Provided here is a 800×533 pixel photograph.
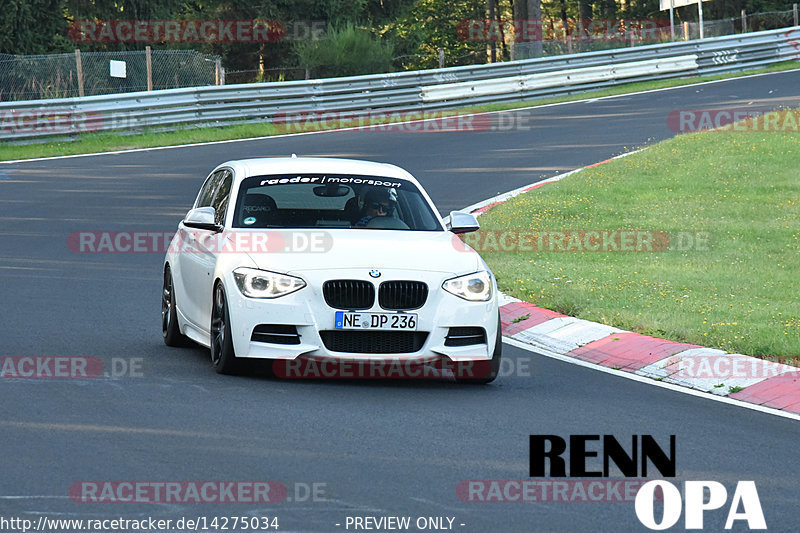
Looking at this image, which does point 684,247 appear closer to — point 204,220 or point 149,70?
point 204,220

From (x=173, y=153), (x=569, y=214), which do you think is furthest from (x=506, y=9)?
(x=569, y=214)

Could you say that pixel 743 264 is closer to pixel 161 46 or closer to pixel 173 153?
pixel 173 153

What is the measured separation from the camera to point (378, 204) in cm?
1045

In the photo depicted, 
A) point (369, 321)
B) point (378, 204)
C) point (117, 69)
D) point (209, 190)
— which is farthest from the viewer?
point (117, 69)

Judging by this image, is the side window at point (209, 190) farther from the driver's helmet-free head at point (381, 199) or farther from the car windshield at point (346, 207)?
the driver's helmet-free head at point (381, 199)

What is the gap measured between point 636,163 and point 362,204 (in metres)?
13.7

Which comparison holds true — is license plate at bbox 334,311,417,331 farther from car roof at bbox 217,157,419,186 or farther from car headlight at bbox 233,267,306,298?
car roof at bbox 217,157,419,186

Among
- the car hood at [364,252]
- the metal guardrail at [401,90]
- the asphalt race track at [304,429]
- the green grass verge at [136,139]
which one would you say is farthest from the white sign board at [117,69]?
the car hood at [364,252]

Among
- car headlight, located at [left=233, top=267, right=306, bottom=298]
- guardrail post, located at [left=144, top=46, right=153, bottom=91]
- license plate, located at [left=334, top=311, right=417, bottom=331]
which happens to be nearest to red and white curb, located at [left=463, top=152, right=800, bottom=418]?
license plate, located at [left=334, top=311, right=417, bottom=331]

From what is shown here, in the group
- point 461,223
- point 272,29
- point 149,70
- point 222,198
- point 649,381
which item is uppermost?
point 272,29

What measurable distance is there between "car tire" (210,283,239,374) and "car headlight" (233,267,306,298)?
205mm

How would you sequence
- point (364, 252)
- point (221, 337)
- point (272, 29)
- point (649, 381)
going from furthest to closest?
point (272, 29) < point (649, 381) < point (221, 337) < point (364, 252)

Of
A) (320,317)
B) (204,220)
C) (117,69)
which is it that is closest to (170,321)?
(204,220)

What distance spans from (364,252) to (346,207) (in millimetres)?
1195
